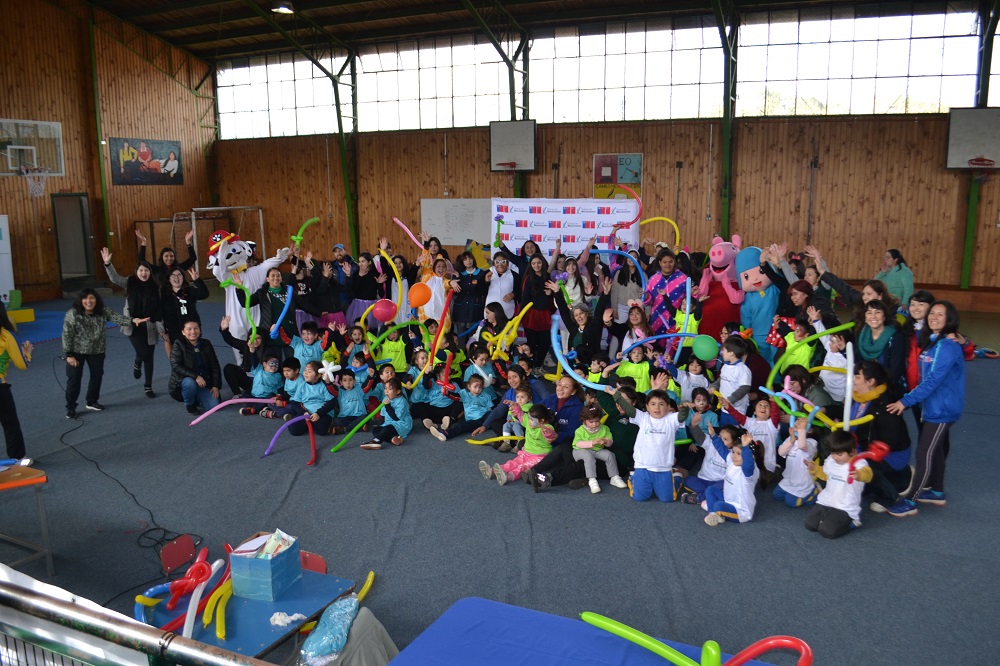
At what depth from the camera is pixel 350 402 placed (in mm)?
7316

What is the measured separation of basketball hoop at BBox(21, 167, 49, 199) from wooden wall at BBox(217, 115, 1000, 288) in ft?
21.0

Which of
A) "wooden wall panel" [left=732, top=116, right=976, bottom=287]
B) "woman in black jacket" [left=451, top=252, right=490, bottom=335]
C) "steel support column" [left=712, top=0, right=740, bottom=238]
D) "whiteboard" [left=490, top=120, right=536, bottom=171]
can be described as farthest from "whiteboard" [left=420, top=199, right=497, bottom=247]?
"woman in black jacket" [left=451, top=252, right=490, bottom=335]

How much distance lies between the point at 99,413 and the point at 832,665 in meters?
7.18

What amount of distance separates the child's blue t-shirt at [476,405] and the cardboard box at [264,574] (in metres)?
3.55

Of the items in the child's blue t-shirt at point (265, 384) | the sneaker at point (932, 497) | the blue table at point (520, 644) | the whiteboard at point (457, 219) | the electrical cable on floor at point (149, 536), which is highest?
the whiteboard at point (457, 219)

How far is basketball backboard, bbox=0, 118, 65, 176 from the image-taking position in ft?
48.7

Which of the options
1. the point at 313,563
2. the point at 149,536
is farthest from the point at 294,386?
the point at 313,563

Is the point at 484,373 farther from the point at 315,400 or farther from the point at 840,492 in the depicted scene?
the point at 840,492

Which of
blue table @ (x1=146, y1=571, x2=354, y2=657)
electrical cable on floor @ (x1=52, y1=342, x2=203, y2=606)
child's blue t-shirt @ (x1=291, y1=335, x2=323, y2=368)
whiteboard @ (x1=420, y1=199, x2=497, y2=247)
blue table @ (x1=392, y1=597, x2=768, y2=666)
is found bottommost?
electrical cable on floor @ (x1=52, y1=342, x2=203, y2=606)

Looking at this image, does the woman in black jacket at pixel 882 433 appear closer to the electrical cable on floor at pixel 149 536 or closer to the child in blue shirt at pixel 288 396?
the electrical cable on floor at pixel 149 536

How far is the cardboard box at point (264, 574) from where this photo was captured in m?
3.58

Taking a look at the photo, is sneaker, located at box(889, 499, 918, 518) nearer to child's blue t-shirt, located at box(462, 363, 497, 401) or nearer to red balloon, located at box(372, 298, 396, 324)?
child's blue t-shirt, located at box(462, 363, 497, 401)

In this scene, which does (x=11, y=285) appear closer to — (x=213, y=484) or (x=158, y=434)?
(x=158, y=434)

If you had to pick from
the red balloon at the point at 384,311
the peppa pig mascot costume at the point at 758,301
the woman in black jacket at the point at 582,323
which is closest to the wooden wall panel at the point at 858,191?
the woman in black jacket at the point at 582,323
